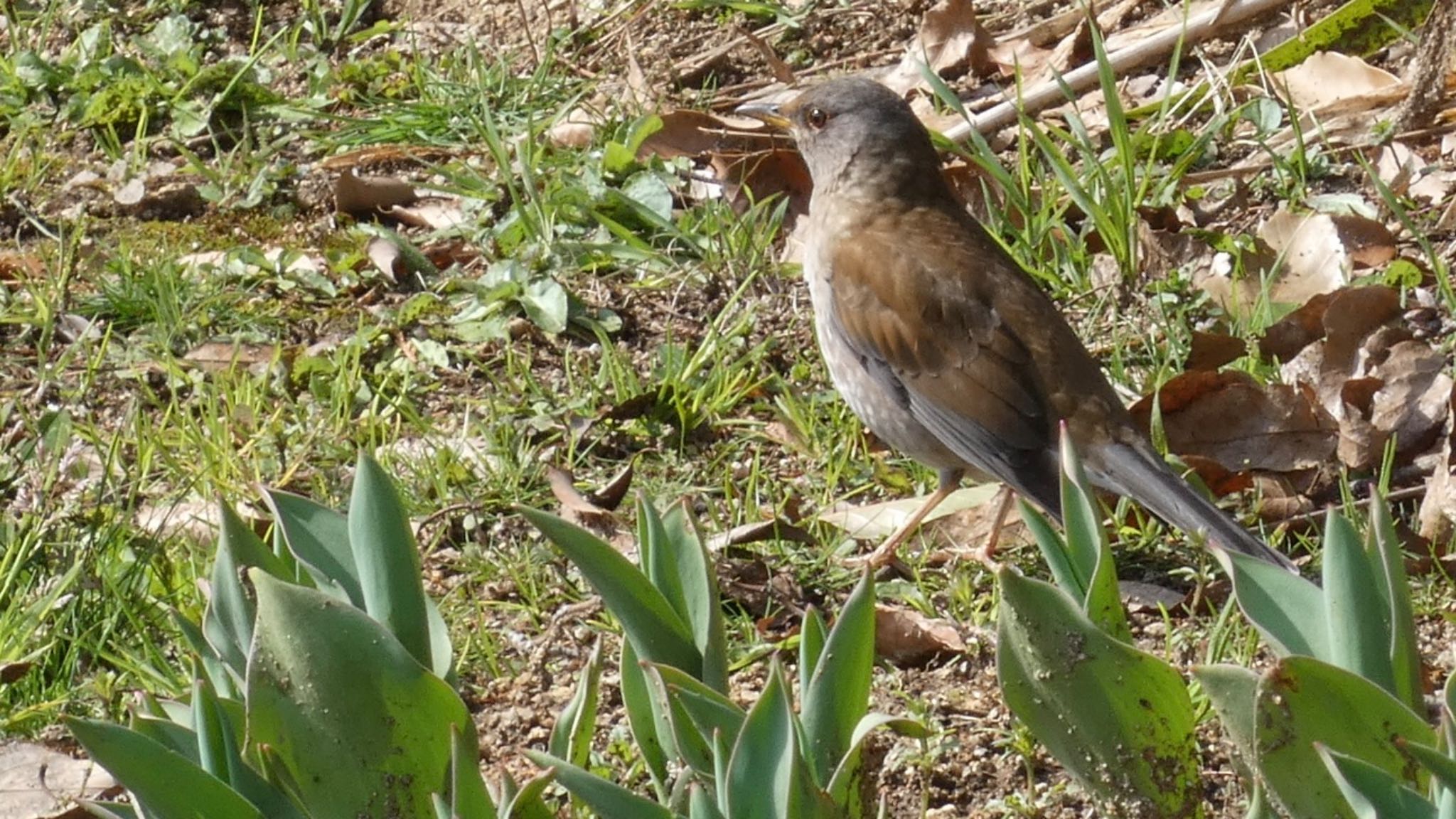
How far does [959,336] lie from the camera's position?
475 cm

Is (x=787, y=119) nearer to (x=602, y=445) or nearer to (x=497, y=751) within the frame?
(x=602, y=445)

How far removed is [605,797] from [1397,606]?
3.37 feet

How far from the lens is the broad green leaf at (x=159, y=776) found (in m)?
2.31

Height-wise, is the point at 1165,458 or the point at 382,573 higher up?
the point at 382,573

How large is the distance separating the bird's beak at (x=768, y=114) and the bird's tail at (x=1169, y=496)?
1858 millimetres

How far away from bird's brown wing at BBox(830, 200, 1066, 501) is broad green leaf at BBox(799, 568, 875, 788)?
1.90 metres

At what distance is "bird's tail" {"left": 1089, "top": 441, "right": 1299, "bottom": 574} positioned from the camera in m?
3.89

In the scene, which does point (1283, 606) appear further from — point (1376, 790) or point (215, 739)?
point (215, 739)

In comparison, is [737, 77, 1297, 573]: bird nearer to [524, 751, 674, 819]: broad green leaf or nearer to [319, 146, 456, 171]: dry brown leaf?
[319, 146, 456, 171]: dry brown leaf

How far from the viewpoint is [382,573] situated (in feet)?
8.69

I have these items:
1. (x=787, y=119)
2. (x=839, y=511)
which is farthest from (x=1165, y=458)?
(x=787, y=119)

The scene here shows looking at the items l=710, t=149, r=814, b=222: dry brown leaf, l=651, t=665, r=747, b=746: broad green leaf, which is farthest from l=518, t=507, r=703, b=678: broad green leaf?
l=710, t=149, r=814, b=222: dry brown leaf

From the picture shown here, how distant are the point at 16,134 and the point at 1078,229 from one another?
12.2 ft

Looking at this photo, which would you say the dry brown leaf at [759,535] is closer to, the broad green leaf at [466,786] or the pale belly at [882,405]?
the pale belly at [882,405]
